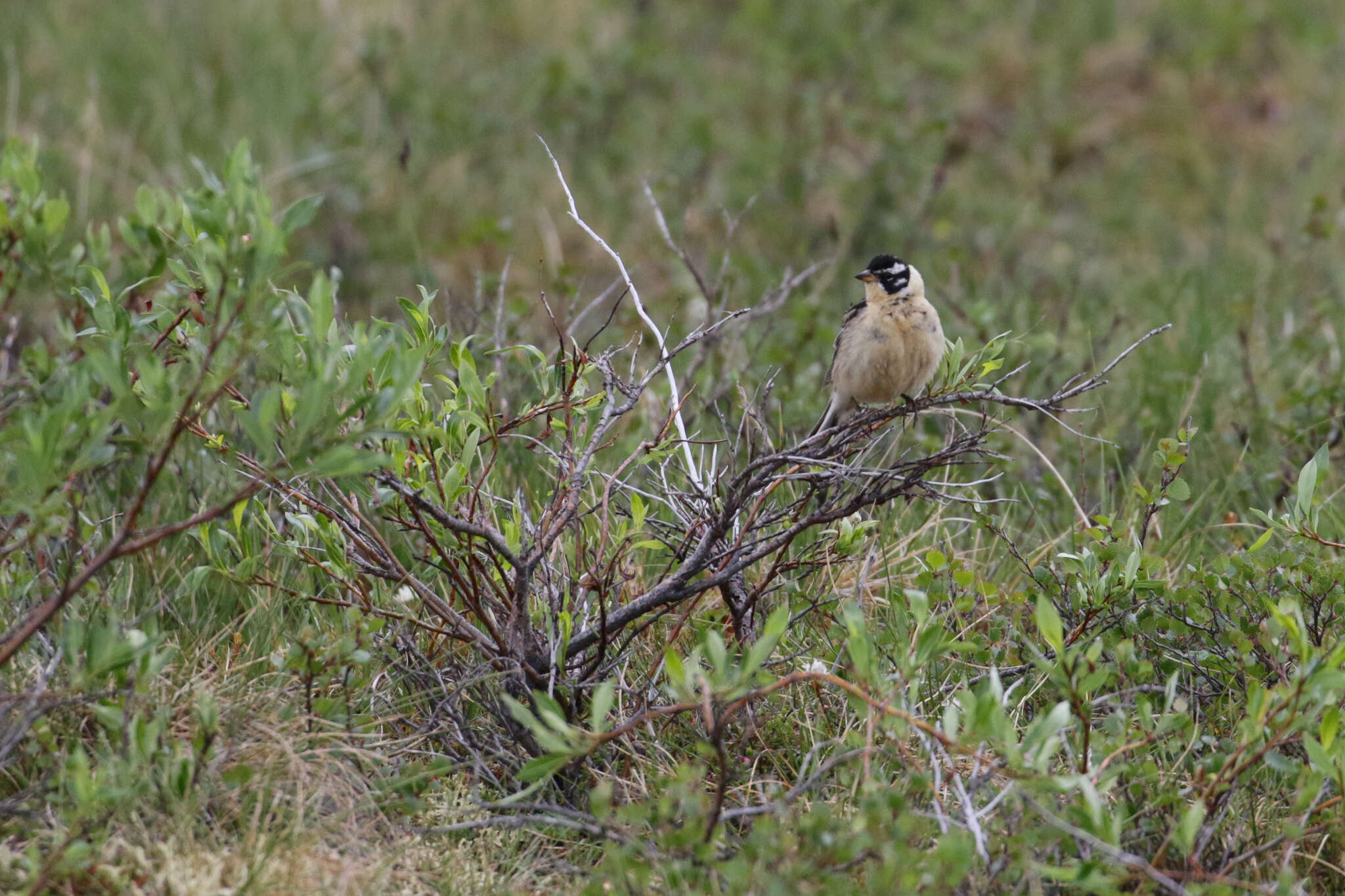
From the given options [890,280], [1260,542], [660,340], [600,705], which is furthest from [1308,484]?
[600,705]

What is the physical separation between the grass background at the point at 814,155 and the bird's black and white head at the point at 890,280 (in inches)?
24.1

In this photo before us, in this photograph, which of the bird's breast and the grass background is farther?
the grass background

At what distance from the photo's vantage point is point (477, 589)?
12.4ft

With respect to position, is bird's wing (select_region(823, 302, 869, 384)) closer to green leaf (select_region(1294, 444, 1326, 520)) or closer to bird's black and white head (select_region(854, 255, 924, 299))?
bird's black and white head (select_region(854, 255, 924, 299))

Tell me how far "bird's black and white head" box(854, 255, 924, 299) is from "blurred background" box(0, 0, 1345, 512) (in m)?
0.67

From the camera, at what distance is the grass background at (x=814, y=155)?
650cm

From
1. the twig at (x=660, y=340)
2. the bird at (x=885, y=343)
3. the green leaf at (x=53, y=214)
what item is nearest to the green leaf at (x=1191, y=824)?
the twig at (x=660, y=340)

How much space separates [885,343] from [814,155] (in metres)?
4.13

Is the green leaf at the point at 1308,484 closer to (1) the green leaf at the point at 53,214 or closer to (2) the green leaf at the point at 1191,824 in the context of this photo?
(2) the green leaf at the point at 1191,824

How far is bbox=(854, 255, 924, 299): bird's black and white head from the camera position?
529 centimetres

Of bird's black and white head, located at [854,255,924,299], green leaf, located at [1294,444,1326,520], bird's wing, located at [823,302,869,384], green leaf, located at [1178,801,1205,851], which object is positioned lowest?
green leaf, located at [1178,801,1205,851]

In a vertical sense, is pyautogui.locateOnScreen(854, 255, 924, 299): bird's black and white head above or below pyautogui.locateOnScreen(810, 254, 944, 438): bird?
above

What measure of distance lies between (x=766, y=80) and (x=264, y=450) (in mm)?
7363

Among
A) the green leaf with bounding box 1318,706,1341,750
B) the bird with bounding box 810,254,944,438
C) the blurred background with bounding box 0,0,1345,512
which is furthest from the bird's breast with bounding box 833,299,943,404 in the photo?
the green leaf with bounding box 1318,706,1341,750
